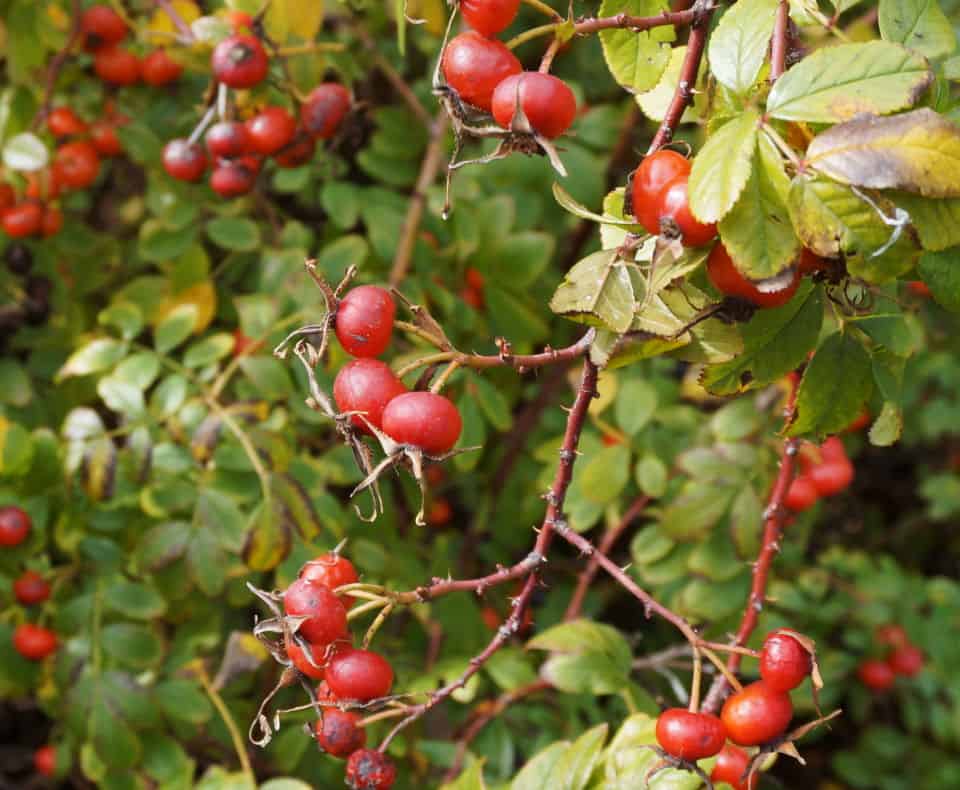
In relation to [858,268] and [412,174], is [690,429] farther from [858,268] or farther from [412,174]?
[858,268]

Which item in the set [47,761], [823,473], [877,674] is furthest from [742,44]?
[877,674]

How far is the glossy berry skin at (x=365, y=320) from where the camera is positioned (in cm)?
94

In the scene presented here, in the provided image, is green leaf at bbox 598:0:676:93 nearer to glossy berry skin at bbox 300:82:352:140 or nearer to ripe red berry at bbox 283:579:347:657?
ripe red berry at bbox 283:579:347:657

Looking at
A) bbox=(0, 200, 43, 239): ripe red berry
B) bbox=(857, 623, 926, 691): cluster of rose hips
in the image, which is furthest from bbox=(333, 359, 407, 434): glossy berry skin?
bbox=(857, 623, 926, 691): cluster of rose hips

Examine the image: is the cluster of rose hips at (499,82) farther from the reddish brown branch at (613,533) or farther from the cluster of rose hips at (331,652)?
the reddish brown branch at (613,533)

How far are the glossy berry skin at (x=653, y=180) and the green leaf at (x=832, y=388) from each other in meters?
0.28

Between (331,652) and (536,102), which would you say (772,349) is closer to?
(536,102)

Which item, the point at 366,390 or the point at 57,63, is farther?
the point at 57,63

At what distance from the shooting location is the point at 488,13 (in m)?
0.92

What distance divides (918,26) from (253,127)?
953 mm

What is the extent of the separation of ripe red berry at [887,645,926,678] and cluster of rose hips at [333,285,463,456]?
1983mm

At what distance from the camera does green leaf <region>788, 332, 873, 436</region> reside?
1.04m

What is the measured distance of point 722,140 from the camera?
80 centimetres

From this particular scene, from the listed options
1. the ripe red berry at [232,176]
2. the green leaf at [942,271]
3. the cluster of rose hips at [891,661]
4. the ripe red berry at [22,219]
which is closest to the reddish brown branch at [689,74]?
the green leaf at [942,271]
